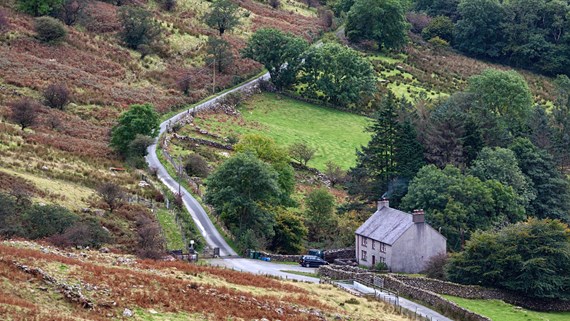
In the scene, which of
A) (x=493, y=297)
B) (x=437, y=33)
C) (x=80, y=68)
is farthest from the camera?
(x=437, y=33)

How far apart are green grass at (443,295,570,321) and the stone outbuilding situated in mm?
9554

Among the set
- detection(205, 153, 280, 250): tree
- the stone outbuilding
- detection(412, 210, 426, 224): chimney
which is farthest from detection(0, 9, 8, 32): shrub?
detection(412, 210, 426, 224): chimney

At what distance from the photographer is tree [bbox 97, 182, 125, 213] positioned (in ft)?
226

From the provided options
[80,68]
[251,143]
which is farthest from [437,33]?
[251,143]

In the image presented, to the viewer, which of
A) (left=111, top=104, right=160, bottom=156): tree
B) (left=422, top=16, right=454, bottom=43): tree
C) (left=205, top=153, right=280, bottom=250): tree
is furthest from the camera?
(left=422, top=16, right=454, bottom=43): tree

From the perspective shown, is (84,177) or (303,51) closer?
(84,177)

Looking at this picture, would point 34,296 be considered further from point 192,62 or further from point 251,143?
point 192,62

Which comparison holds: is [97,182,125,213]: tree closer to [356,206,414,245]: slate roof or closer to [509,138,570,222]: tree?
[356,206,414,245]: slate roof

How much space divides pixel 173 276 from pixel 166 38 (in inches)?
3291

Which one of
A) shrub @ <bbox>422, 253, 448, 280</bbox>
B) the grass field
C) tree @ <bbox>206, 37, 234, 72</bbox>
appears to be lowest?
shrub @ <bbox>422, 253, 448, 280</bbox>

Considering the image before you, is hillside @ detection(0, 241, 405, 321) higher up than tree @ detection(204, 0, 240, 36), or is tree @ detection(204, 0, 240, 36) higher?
tree @ detection(204, 0, 240, 36)

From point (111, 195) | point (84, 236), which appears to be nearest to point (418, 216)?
point (111, 195)

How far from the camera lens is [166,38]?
12850 centimetres

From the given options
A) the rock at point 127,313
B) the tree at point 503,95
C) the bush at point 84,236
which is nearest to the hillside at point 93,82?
the bush at point 84,236
